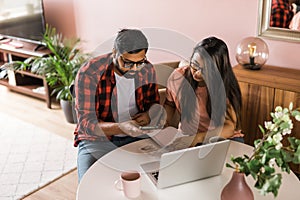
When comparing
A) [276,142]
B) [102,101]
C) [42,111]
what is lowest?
[42,111]

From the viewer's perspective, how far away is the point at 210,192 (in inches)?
57.0

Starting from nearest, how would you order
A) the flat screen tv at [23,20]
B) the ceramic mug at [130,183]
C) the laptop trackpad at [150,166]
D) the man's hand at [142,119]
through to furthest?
the ceramic mug at [130,183], the laptop trackpad at [150,166], the man's hand at [142,119], the flat screen tv at [23,20]

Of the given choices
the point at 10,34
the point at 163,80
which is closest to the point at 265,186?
the point at 163,80

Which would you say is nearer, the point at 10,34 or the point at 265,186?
the point at 265,186

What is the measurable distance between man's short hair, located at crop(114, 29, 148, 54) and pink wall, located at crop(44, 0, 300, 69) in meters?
0.93

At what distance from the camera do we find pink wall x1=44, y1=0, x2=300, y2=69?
2.55 metres

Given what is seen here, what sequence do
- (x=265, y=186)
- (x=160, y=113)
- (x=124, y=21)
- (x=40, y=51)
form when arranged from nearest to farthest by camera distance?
(x=265, y=186)
(x=160, y=113)
(x=124, y=21)
(x=40, y=51)

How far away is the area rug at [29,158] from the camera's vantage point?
255 cm

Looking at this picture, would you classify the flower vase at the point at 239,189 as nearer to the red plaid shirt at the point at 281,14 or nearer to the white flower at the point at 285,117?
the white flower at the point at 285,117

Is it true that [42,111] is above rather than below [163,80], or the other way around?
below

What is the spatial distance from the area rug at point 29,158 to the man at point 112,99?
758 millimetres

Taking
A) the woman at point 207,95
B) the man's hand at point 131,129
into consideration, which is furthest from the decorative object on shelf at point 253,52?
the man's hand at point 131,129

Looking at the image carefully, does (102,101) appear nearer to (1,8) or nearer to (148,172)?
(148,172)

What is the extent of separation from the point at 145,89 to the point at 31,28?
1.90 meters
